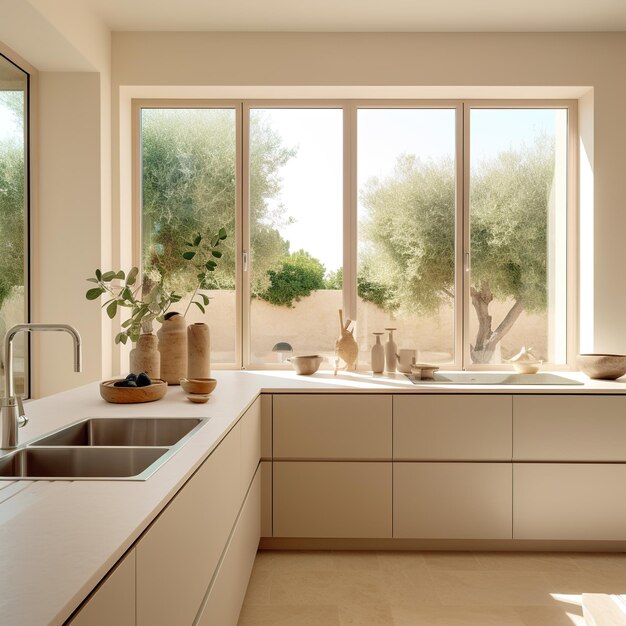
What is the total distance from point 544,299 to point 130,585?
3.18m

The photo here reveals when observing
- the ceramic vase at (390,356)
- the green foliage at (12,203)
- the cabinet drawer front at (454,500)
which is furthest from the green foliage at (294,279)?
the green foliage at (12,203)

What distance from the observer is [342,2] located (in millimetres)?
2963

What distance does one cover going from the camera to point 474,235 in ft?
11.6

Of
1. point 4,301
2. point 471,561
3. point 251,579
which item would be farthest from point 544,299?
point 4,301

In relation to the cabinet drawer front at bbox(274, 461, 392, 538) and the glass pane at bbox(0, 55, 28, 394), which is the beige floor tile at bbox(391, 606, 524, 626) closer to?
the cabinet drawer front at bbox(274, 461, 392, 538)

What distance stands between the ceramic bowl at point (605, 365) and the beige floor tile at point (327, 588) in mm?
1580

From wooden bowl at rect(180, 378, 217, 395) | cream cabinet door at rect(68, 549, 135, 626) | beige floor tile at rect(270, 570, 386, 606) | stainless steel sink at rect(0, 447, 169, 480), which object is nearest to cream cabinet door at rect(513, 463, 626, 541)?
beige floor tile at rect(270, 570, 386, 606)

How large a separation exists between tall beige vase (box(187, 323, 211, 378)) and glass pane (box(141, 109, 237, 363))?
81cm

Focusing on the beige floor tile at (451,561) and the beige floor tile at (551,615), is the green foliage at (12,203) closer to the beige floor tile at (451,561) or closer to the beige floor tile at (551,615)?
the beige floor tile at (451,561)

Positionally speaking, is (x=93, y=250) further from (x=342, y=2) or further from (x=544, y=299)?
(x=544, y=299)

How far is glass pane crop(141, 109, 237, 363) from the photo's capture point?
3.52 m

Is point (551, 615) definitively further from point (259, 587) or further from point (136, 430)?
point (136, 430)

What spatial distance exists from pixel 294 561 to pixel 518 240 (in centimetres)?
228

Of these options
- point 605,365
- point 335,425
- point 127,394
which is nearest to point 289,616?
point 335,425
